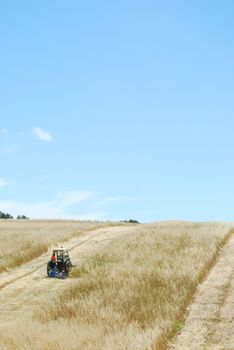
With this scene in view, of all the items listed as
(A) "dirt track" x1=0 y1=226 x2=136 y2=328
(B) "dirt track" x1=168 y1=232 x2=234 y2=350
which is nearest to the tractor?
(A) "dirt track" x1=0 y1=226 x2=136 y2=328

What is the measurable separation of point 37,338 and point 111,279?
563 cm

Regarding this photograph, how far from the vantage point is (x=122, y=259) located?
20094 millimetres

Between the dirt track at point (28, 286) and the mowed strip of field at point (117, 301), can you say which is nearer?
the mowed strip of field at point (117, 301)

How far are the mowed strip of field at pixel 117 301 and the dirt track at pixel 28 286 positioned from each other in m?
0.07

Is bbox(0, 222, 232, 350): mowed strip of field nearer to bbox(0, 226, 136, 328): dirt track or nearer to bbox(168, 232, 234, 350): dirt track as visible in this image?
bbox(0, 226, 136, 328): dirt track

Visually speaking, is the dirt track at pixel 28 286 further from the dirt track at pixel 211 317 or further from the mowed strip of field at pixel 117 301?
the dirt track at pixel 211 317

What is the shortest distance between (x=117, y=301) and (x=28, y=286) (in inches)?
215

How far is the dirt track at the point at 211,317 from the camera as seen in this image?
10.7 metres

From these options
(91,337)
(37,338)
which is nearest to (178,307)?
(91,337)

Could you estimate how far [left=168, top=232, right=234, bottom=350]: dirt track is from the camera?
1069cm

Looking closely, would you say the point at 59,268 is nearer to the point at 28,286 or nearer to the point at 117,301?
the point at 28,286

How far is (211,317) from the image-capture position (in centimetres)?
1221

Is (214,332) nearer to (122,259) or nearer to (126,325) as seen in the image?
(126,325)

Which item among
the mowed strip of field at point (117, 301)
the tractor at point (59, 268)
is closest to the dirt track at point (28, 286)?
the mowed strip of field at point (117, 301)
